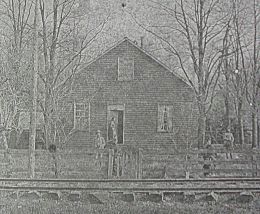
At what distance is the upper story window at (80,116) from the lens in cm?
270

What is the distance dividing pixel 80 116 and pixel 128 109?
0.33 metres

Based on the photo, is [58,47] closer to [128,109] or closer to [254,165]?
[128,109]

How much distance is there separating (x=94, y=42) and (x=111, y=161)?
909mm

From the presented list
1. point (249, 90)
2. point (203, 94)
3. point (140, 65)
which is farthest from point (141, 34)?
point (249, 90)

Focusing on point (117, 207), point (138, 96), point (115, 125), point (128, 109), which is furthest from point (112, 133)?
point (117, 207)

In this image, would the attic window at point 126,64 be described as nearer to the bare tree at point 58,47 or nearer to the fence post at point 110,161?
the bare tree at point 58,47

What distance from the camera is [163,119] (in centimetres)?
272

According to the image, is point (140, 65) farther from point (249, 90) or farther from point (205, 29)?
point (249, 90)

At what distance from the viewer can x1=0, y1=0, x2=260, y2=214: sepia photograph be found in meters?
2.62

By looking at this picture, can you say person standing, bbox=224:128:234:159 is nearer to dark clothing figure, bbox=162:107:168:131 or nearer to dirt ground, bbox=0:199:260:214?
dark clothing figure, bbox=162:107:168:131

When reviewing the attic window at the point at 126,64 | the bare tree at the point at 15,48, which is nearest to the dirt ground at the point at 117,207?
the bare tree at the point at 15,48

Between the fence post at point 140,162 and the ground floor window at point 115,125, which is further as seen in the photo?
the fence post at point 140,162

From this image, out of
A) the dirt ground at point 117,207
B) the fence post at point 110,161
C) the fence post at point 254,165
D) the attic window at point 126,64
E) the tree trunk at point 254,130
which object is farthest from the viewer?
the attic window at point 126,64

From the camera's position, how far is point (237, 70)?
8.75 ft
